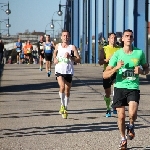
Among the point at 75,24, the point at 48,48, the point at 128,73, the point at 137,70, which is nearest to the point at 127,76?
the point at 128,73

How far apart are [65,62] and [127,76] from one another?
408 cm

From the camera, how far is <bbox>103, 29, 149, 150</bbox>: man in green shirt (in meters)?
8.34

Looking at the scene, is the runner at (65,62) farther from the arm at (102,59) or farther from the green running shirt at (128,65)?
the green running shirt at (128,65)

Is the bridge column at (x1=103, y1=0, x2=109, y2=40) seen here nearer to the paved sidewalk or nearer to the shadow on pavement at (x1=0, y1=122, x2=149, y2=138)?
the paved sidewalk


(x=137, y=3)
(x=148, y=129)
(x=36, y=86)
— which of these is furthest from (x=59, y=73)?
(x=137, y=3)

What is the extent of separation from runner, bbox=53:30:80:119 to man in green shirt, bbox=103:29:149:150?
3637 millimetres

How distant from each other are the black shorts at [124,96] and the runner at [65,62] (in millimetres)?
3616

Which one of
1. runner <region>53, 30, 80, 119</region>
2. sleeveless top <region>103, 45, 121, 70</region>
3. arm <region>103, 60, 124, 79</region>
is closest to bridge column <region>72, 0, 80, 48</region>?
runner <region>53, 30, 80, 119</region>

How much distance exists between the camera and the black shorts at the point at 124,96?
8.47 meters

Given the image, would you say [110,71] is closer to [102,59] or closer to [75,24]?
[102,59]

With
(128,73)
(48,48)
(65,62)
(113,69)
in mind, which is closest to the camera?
(113,69)

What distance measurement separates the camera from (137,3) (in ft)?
98.2

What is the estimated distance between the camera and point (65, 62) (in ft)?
40.6

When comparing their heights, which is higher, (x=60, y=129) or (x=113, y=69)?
(x=113, y=69)
